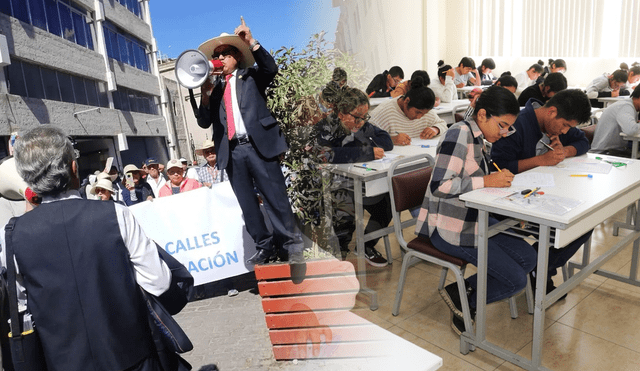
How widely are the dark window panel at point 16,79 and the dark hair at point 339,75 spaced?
4.35ft

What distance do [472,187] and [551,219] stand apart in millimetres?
420

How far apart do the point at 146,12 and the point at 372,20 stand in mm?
1092

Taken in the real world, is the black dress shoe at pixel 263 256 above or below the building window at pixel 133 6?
below

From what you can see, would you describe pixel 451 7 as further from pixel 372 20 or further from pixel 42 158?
pixel 42 158

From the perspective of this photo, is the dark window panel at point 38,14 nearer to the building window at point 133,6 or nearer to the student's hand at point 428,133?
the building window at point 133,6

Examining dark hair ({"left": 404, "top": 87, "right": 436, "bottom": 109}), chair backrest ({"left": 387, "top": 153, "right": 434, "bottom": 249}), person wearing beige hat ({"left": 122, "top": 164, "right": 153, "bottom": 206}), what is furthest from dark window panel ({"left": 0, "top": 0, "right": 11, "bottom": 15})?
→ dark hair ({"left": 404, "top": 87, "right": 436, "bottom": 109})

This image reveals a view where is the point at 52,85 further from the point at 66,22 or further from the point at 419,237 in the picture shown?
the point at 419,237

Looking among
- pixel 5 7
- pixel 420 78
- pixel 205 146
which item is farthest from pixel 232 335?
pixel 420 78

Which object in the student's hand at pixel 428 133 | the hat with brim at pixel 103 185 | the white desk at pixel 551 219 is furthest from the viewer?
the student's hand at pixel 428 133

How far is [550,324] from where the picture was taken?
2322mm

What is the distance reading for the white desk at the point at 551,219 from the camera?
5.91 ft

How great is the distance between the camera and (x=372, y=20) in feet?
6.91

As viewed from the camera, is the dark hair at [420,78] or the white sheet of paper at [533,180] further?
the dark hair at [420,78]

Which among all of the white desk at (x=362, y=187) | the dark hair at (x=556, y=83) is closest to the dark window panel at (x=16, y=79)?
the white desk at (x=362, y=187)
